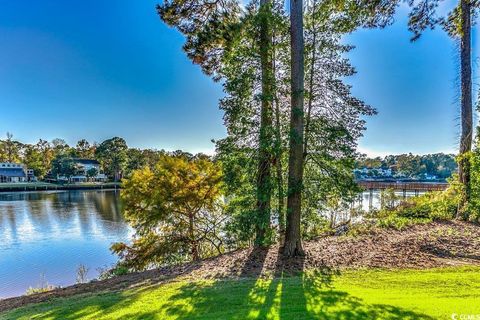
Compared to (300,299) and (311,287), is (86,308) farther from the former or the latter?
(311,287)

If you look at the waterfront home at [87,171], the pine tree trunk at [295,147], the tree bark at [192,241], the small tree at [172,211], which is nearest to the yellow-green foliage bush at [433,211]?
the pine tree trunk at [295,147]

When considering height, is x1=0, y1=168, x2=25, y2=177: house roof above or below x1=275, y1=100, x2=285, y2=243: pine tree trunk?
below

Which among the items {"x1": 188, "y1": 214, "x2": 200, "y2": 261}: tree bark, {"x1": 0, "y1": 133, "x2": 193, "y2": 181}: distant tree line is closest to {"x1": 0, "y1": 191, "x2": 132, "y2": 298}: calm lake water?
{"x1": 188, "y1": 214, "x2": 200, "y2": 261}: tree bark

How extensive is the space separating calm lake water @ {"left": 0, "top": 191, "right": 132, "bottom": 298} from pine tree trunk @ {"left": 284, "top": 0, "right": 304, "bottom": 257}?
10547mm

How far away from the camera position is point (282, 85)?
304 inches

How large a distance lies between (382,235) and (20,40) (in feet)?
73.3

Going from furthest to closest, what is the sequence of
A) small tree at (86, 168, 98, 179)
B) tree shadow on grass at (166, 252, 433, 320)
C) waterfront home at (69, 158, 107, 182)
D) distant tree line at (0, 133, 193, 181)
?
waterfront home at (69, 158, 107, 182) → small tree at (86, 168, 98, 179) → distant tree line at (0, 133, 193, 181) → tree shadow on grass at (166, 252, 433, 320)

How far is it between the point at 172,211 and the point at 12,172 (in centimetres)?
7691

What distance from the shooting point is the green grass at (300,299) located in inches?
137

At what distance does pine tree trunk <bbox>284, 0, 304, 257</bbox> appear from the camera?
22.2ft

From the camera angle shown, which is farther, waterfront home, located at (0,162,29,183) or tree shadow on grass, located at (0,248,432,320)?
waterfront home, located at (0,162,29,183)

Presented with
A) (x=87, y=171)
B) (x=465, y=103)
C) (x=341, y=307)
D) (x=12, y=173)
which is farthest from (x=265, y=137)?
(x=12, y=173)

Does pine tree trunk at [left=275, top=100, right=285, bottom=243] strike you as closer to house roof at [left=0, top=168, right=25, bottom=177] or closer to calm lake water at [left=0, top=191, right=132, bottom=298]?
calm lake water at [left=0, top=191, right=132, bottom=298]

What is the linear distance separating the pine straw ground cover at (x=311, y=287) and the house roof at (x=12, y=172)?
256ft
